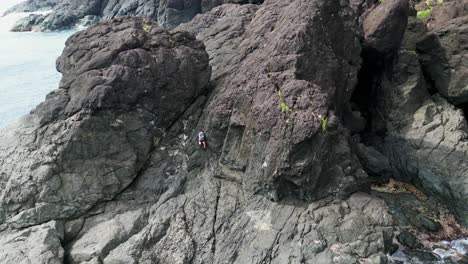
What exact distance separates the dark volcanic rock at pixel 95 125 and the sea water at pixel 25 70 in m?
10.6

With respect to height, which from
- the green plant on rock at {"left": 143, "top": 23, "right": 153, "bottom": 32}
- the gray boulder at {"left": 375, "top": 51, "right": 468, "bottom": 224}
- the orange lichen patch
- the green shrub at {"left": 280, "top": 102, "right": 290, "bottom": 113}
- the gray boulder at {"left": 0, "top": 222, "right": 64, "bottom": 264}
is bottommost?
the orange lichen patch

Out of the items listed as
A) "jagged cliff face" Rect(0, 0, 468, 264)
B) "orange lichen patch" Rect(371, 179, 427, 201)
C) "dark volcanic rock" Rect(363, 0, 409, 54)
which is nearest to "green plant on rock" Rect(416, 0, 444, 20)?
"jagged cliff face" Rect(0, 0, 468, 264)

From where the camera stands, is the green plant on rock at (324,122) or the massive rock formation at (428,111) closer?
the green plant on rock at (324,122)

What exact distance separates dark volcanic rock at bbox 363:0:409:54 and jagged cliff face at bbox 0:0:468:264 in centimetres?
8

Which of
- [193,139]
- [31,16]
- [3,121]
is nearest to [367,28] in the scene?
[193,139]

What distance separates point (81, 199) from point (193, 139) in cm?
447

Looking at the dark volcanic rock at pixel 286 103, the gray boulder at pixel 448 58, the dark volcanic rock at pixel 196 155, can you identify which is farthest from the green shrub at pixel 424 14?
the dark volcanic rock at pixel 196 155

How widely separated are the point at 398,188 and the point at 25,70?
3354 cm

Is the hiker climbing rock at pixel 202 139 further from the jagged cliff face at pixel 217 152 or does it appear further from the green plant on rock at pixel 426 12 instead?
the green plant on rock at pixel 426 12

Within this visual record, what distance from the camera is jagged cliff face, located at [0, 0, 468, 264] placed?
13.1 m

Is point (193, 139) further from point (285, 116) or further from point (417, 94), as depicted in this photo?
point (417, 94)

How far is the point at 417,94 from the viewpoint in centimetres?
1869

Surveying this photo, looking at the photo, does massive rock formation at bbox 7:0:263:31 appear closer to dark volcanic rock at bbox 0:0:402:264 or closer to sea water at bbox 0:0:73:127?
sea water at bbox 0:0:73:127

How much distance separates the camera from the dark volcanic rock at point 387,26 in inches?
723
